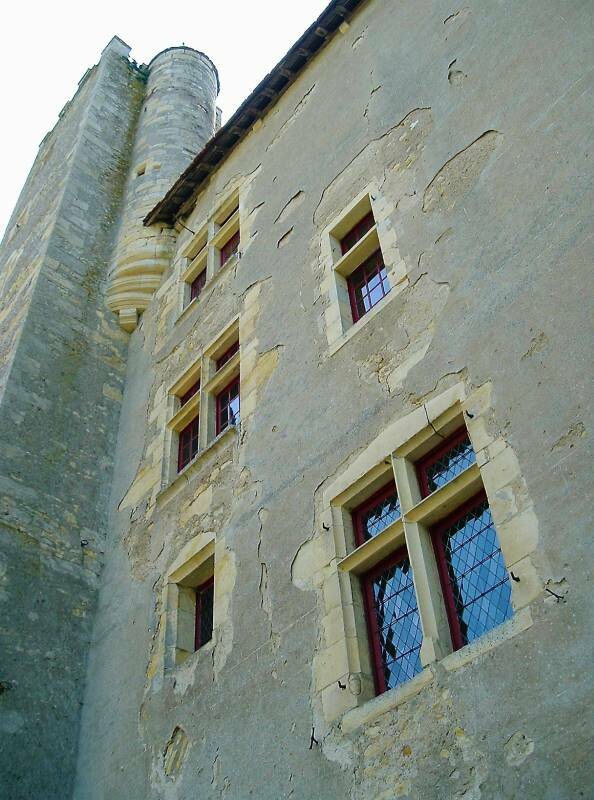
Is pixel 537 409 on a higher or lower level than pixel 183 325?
lower

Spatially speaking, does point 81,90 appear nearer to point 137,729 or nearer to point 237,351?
point 237,351

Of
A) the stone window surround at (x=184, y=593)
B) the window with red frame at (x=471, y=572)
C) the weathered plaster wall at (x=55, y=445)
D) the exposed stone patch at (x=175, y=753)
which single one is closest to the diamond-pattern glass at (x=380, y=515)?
the window with red frame at (x=471, y=572)

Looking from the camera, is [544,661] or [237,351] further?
[237,351]

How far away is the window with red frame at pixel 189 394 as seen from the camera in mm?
8945

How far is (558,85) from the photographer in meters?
5.98

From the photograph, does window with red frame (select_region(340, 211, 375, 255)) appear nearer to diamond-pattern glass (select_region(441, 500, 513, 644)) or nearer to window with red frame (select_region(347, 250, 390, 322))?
window with red frame (select_region(347, 250, 390, 322))

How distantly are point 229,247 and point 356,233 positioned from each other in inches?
114

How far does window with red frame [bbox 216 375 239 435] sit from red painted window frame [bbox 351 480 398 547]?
2.36 metres

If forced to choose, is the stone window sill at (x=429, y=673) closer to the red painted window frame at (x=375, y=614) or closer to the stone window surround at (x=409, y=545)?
the stone window surround at (x=409, y=545)

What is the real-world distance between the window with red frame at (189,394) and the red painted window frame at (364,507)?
356cm

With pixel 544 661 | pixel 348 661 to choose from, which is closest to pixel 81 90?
pixel 348 661

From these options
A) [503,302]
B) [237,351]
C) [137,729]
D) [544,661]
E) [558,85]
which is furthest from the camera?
[237,351]

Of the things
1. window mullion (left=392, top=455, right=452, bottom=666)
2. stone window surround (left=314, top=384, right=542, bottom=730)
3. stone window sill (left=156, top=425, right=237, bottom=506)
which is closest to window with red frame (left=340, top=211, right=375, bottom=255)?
stone window sill (left=156, top=425, right=237, bottom=506)

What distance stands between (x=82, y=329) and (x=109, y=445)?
5.44 feet
